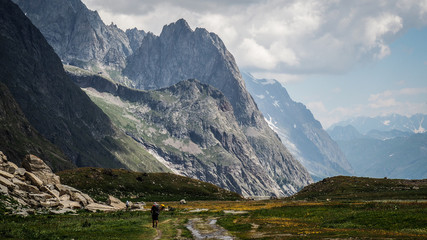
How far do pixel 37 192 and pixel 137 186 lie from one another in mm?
73207

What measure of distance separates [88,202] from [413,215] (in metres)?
57.2

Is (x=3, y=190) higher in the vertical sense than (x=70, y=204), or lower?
higher

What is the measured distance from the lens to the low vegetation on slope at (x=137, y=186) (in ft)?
401

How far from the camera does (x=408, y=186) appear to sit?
11494cm

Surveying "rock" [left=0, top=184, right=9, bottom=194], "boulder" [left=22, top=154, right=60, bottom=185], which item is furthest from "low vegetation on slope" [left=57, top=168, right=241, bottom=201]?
"rock" [left=0, top=184, right=9, bottom=194]

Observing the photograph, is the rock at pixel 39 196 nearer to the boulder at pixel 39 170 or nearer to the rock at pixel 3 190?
the rock at pixel 3 190

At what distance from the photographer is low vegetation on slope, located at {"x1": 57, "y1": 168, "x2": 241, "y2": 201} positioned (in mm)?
122250

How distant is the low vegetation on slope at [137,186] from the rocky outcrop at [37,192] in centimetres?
3248

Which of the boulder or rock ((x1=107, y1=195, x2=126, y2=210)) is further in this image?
rock ((x1=107, y1=195, x2=126, y2=210))

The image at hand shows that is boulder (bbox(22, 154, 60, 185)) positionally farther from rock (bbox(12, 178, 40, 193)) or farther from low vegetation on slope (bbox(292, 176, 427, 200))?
low vegetation on slope (bbox(292, 176, 427, 200))

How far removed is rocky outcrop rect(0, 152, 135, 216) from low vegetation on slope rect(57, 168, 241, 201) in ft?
107

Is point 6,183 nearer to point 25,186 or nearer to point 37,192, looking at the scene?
point 25,186

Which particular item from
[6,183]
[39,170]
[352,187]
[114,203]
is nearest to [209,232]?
[6,183]

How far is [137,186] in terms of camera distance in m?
138
